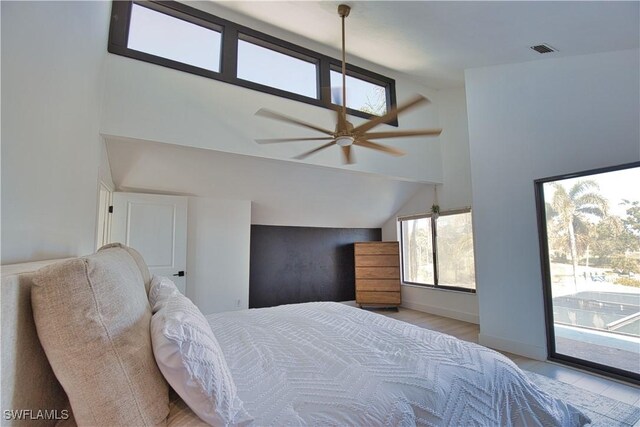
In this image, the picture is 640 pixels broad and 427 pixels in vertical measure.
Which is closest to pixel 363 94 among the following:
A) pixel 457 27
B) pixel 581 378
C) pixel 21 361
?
pixel 457 27

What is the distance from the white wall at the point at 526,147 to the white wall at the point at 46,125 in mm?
3840

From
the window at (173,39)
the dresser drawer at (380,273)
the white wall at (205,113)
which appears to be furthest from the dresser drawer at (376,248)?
the window at (173,39)

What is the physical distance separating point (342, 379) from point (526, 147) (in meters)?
3.34

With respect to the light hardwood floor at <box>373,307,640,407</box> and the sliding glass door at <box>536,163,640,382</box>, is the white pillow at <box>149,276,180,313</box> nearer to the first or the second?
the light hardwood floor at <box>373,307,640,407</box>

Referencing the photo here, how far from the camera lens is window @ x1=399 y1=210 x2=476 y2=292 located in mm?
4773

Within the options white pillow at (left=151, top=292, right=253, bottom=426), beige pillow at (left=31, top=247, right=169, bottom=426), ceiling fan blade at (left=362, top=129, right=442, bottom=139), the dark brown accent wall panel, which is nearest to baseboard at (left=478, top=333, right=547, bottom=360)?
ceiling fan blade at (left=362, top=129, right=442, bottom=139)

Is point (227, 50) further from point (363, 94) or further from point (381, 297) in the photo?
point (381, 297)

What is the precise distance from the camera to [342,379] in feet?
4.00

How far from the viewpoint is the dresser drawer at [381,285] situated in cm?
541

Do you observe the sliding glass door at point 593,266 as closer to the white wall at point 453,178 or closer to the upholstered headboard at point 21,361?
the white wall at point 453,178

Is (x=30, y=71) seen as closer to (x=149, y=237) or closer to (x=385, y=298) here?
(x=149, y=237)

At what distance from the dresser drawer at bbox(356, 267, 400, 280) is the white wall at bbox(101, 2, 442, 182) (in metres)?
1.91

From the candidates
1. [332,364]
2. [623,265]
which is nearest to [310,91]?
[332,364]

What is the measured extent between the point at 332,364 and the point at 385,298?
14.1 ft
